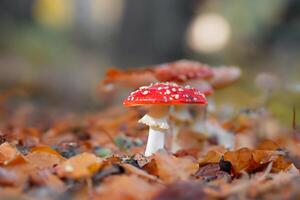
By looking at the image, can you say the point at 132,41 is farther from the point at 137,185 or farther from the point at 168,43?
the point at 137,185

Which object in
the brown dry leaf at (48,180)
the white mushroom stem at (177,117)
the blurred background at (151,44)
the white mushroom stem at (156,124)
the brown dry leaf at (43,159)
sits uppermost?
the blurred background at (151,44)

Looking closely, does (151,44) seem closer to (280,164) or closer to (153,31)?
(153,31)

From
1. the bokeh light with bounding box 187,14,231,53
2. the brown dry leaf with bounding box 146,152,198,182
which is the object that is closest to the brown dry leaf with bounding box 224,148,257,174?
the brown dry leaf with bounding box 146,152,198,182

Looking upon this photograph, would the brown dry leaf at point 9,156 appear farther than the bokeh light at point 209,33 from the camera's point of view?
No

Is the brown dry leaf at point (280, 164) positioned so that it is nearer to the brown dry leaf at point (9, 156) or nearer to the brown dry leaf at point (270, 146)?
the brown dry leaf at point (270, 146)

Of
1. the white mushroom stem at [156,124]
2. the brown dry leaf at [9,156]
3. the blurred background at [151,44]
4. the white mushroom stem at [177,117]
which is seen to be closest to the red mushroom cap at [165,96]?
the white mushroom stem at [156,124]

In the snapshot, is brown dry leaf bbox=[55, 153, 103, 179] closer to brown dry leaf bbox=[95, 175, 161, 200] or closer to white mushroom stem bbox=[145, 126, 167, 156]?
brown dry leaf bbox=[95, 175, 161, 200]

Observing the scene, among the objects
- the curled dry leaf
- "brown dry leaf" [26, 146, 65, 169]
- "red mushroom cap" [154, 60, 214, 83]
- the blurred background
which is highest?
the blurred background

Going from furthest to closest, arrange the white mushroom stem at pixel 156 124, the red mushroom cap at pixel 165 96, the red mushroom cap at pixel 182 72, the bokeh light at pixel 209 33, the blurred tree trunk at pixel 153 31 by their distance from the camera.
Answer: the bokeh light at pixel 209 33 < the blurred tree trunk at pixel 153 31 < the red mushroom cap at pixel 182 72 < the white mushroom stem at pixel 156 124 < the red mushroom cap at pixel 165 96
